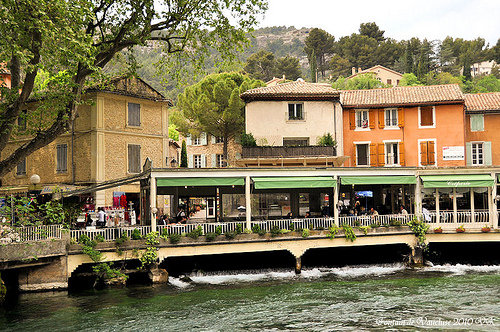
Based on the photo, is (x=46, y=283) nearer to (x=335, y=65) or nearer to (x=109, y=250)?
(x=109, y=250)

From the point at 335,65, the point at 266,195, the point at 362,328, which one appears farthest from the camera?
the point at 335,65

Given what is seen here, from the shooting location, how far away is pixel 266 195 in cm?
2941

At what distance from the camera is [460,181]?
2669cm

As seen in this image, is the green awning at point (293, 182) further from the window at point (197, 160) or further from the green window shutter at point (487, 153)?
the window at point (197, 160)

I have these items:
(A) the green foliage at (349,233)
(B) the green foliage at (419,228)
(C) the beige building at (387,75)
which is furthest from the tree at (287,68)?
(A) the green foliage at (349,233)

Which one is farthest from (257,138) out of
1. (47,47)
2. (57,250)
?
(47,47)

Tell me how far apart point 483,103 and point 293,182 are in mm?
23217

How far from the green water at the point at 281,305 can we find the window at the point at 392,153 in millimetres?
15606

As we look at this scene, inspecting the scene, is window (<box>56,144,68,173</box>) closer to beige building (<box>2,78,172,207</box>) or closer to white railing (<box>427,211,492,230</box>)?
beige building (<box>2,78,172,207</box>)

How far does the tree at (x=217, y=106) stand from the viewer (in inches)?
1986

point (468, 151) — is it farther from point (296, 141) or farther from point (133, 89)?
point (133, 89)

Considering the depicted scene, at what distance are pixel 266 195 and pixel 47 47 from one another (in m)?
15.7

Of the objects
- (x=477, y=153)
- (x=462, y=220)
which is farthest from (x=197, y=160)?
(x=462, y=220)

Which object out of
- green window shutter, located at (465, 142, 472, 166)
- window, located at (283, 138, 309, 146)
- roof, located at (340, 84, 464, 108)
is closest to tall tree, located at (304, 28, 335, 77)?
roof, located at (340, 84, 464, 108)
